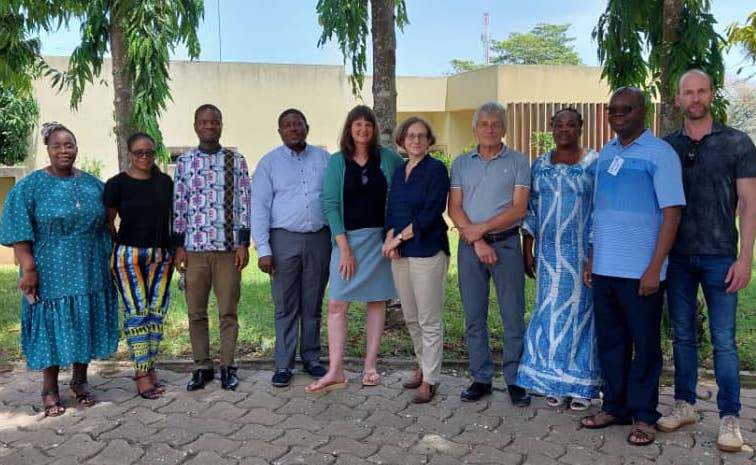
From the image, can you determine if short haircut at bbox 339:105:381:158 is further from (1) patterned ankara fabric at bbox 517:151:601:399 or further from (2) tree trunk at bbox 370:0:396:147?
(2) tree trunk at bbox 370:0:396:147

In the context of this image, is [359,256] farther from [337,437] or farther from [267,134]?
[267,134]

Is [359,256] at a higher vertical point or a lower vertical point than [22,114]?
lower

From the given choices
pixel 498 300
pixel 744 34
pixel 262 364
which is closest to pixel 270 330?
pixel 262 364

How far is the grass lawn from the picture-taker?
228 inches

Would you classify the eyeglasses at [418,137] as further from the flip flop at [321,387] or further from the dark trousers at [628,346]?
the flip flop at [321,387]

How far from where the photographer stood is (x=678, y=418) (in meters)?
4.05

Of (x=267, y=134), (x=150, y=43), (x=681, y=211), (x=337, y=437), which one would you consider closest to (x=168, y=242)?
(x=337, y=437)

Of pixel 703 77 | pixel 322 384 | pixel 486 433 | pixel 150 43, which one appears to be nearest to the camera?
pixel 703 77

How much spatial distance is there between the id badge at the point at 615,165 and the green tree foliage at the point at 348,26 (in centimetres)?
329

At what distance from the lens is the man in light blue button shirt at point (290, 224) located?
15.9 feet

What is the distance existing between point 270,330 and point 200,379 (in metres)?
1.54

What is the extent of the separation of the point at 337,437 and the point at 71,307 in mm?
1921

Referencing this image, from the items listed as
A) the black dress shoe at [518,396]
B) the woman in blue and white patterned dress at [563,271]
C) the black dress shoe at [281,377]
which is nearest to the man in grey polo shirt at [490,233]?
the black dress shoe at [518,396]

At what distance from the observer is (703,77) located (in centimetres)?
374
